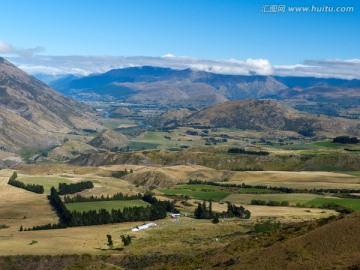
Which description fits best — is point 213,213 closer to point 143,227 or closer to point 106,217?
point 143,227

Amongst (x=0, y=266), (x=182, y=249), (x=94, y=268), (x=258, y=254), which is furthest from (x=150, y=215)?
(x=258, y=254)

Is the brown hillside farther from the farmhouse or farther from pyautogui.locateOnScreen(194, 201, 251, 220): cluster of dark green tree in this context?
pyautogui.locateOnScreen(194, 201, 251, 220): cluster of dark green tree

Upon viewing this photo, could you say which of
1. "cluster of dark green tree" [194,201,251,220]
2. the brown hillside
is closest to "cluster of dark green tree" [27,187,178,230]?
"cluster of dark green tree" [194,201,251,220]

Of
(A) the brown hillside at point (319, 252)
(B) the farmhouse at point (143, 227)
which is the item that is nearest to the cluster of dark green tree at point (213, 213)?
(B) the farmhouse at point (143, 227)

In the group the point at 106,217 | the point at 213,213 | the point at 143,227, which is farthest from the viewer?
the point at 213,213

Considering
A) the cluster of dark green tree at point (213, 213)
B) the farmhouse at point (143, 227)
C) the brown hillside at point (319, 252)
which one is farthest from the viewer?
the cluster of dark green tree at point (213, 213)

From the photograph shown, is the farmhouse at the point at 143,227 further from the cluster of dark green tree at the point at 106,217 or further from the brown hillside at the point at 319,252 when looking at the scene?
the brown hillside at the point at 319,252

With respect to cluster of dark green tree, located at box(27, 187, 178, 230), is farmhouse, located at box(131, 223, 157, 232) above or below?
above

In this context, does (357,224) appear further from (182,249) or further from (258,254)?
(182,249)

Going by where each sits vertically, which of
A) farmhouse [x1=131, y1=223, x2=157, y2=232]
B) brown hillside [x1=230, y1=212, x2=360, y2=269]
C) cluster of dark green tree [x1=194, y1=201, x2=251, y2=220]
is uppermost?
brown hillside [x1=230, y1=212, x2=360, y2=269]

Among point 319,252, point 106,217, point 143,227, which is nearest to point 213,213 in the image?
point 143,227

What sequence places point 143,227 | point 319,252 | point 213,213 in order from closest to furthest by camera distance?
point 319,252 < point 143,227 < point 213,213
